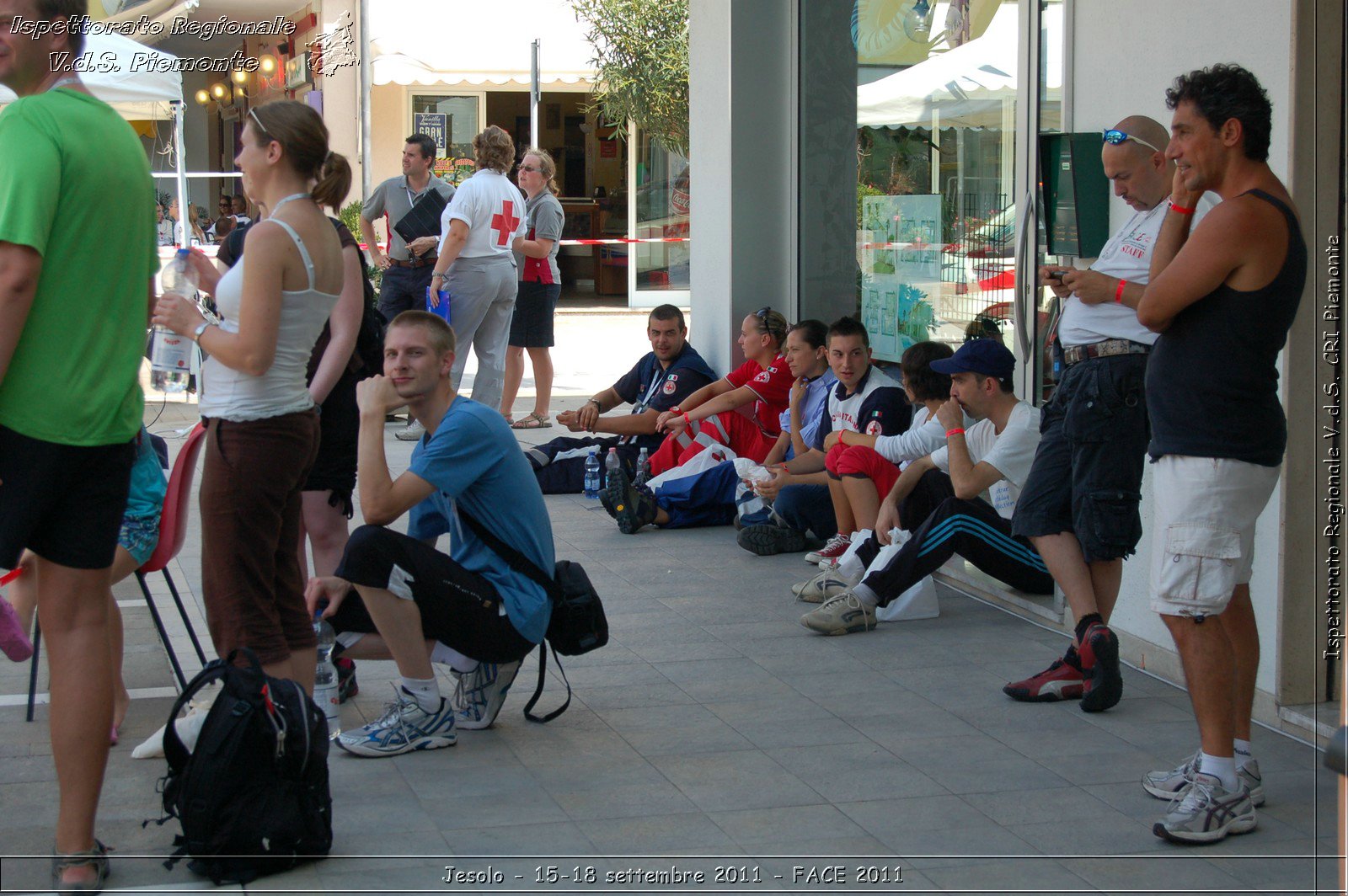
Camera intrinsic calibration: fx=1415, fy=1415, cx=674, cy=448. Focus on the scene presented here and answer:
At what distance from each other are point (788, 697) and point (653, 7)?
56.2 ft

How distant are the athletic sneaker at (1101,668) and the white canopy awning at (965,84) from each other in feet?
7.34

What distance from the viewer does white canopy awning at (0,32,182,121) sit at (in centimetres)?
1115

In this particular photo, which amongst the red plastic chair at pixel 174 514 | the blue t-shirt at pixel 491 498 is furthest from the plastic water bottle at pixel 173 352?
the blue t-shirt at pixel 491 498

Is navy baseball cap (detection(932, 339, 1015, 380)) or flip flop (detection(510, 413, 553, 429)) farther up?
navy baseball cap (detection(932, 339, 1015, 380))

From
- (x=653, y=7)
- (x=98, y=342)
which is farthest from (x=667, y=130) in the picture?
(x=98, y=342)

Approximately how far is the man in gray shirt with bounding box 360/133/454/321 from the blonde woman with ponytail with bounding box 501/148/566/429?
2.76 ft

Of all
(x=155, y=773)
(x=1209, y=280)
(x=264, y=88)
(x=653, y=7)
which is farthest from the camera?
(x=264, y=88)

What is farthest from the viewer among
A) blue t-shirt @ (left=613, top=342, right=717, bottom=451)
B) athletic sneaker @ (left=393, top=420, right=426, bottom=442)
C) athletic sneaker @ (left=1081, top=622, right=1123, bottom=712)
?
athletic sneaker @ (left=393, top=420, right=426, bottom=442)

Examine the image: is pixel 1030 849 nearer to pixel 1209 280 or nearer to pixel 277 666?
pixel 1209 280

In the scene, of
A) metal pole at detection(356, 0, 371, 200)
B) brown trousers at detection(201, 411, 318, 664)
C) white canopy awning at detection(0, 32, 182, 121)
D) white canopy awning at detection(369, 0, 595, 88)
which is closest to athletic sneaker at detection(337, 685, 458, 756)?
brown trousers at detection(201, 411, 318, 664)

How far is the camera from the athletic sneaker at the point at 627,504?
7543mm

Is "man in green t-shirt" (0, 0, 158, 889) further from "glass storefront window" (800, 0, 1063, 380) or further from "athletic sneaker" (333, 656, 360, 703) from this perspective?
"glass storefront window" (800, 0, 1063, 380)

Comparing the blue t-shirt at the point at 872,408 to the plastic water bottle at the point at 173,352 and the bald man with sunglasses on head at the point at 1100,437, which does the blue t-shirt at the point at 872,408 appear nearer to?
the bald man with sunglasses on head at the point at 1100,437

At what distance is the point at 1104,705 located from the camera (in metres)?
4.60
